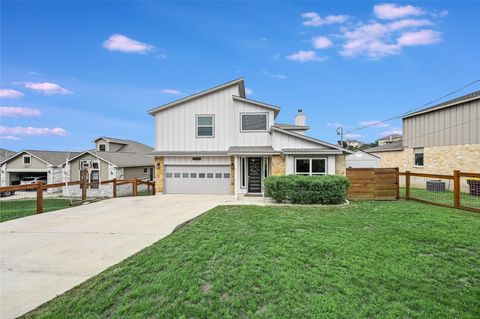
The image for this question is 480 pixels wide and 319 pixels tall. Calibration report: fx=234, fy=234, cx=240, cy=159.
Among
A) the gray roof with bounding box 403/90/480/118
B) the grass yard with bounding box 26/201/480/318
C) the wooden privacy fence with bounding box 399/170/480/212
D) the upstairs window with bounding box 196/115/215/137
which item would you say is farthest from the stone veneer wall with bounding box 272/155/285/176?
the gray roof with bounding box 403/90/480/118

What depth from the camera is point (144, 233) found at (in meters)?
6.57

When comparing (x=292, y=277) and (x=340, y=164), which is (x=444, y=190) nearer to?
(x=340, y=164)

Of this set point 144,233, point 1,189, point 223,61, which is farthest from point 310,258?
point 223,61

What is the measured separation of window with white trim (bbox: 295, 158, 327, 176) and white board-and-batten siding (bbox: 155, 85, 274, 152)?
8.50 ft

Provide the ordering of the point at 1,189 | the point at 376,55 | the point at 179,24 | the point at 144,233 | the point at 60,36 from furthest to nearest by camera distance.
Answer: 1. the point at 376,55
2. the point at 179,24
3. the point at 60,36
4. the point at 1,189
5. the point at 144,233

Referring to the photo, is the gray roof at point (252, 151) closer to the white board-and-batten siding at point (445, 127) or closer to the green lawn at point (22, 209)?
the green lawn at point (22, 209)

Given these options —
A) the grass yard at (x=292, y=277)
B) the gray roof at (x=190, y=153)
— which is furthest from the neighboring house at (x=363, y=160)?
the grass yard at (x=292, y=277)

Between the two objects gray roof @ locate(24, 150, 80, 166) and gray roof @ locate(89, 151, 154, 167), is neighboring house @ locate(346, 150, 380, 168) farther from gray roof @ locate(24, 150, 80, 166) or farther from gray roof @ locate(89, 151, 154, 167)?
gray roof @ locate(24, 150, 80, 166)

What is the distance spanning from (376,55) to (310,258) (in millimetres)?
17678

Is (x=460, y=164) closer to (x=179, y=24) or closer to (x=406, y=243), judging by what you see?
(x=406, y=243)

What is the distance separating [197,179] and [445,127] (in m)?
17.7

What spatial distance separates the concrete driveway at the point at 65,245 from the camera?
3.70 m

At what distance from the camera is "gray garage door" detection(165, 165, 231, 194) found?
14992mm

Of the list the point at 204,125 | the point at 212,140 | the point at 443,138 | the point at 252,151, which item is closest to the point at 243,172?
the point at 252,151
